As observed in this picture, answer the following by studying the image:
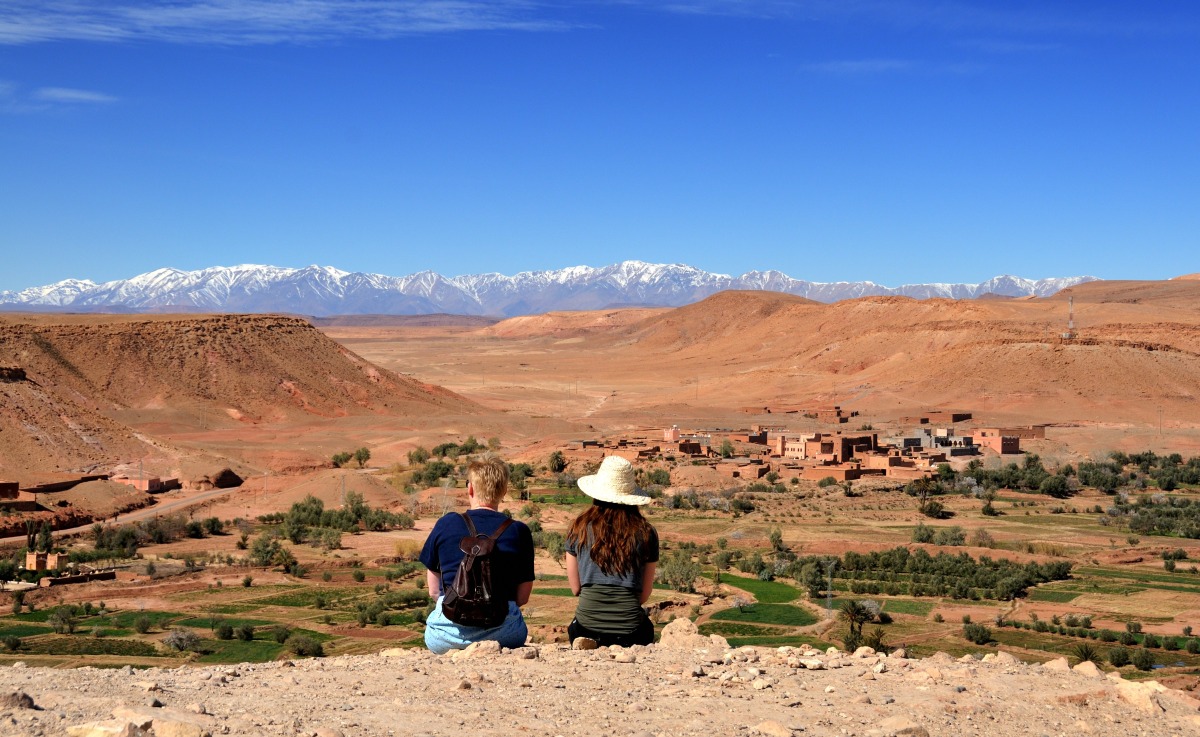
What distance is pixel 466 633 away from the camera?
7832mm

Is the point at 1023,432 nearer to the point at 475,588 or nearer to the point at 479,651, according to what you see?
the point at 479,651

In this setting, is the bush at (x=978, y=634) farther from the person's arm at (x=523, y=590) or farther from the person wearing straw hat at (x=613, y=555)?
the person's arm at (x=523, y=590)

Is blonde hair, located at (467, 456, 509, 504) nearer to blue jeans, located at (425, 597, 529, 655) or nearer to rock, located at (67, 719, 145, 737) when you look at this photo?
blue jeans, located at (425, 597, 529, 655)

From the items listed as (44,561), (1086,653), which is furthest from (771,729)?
(44,561)

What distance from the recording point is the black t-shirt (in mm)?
7445

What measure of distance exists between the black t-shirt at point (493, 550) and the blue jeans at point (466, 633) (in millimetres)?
271

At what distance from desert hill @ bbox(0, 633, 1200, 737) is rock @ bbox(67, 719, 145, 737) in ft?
0.04

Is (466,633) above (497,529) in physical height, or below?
below

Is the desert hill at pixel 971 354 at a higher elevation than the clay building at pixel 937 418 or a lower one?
higher

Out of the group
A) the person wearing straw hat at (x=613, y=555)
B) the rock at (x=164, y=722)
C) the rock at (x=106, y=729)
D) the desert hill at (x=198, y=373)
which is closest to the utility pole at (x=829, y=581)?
the person wearing straw hat at (x=613, y=555)

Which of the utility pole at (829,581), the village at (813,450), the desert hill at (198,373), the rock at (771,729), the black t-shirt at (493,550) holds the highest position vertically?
the desert hill at (198,373)

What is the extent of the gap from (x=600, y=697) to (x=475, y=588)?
103 centimetres

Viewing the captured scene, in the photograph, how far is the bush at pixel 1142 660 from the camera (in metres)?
21.6

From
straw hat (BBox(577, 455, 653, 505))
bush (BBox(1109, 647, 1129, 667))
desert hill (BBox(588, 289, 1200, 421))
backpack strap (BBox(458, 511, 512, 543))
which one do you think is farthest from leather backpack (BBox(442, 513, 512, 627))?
desert hill (BBox(588, 289, 1200, 421))
